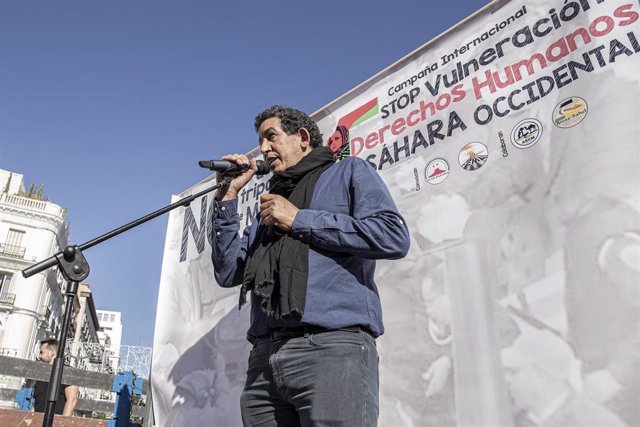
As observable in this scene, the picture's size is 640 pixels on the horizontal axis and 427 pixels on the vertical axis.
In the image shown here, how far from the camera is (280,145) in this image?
5.59 ft

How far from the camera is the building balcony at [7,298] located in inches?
914

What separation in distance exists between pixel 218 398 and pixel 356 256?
1.84 metres

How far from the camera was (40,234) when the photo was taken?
83.3ft

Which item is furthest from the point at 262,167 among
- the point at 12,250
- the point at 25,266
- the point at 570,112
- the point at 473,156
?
the point at 12,250

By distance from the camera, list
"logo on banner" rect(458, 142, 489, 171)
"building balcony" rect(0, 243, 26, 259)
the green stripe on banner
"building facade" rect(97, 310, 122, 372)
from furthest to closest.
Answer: "building facade" rect(97, 310, 122, 372), "building balcony" rect(0, 243, 26, 259), the green stripe on banner, "logo on banner" rect(458, 142, 489, 171)

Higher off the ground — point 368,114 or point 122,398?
point 368,114

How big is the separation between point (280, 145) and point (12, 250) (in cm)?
2788

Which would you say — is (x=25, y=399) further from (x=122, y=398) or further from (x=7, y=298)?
(x=7, y=298)

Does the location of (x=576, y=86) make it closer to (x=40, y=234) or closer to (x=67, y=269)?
(x=67, y=269)

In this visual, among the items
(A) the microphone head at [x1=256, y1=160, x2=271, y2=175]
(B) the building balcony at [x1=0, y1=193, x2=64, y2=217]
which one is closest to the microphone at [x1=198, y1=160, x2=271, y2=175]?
(A) the microphone head at [x1=256, y1=160, x2=271, y2=175]

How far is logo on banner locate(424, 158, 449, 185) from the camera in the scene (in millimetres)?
2053

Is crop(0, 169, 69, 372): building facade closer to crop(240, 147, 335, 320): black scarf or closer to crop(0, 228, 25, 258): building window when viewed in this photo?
crop(0, 228, 25, 258): building window

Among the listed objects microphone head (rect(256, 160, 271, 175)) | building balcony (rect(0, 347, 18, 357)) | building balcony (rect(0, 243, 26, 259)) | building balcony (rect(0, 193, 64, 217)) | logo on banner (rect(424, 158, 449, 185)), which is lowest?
microphone head (rect(256, 160, 271, 175))

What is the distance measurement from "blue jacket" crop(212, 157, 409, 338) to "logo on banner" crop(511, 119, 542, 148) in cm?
71
